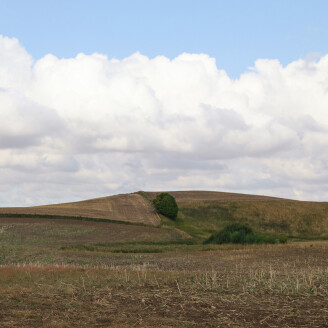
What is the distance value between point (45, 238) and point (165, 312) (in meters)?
46.2

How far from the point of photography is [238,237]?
60344 millimetres

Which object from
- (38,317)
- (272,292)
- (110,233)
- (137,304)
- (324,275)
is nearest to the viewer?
(38,317)

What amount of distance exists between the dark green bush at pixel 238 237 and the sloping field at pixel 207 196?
150 ft

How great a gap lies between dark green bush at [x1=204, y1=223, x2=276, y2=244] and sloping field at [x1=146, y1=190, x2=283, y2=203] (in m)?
45.7

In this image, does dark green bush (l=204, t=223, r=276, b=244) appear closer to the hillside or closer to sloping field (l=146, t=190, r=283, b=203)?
the hillside

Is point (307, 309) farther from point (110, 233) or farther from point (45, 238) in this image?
point (110, 233)

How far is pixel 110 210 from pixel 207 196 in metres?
38.7

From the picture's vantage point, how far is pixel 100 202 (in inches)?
3996

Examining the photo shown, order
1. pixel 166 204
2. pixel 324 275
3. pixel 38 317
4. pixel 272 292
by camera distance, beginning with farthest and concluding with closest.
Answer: pixel 166 204 → pixel 324 275 → pixel 272 292 → pixel 38 317

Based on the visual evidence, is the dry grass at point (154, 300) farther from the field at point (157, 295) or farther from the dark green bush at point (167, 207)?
the dark green bush at point (167, 207)

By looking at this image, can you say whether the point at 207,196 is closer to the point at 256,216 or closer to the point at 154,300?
the point at 256,216

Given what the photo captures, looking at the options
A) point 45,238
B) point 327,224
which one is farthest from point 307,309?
point 327,224

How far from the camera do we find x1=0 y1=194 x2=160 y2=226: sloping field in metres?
81.5

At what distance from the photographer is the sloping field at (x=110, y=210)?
8150 cm
